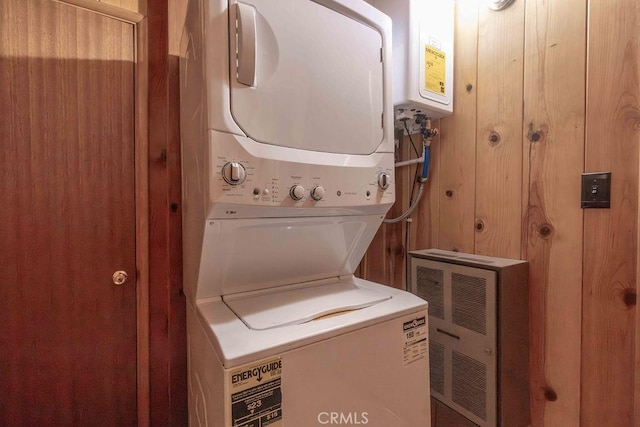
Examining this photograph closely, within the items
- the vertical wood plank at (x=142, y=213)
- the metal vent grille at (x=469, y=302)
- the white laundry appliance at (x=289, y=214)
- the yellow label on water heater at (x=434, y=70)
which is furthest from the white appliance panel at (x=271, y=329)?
the yellow label on water heater at (x=434, y=70)

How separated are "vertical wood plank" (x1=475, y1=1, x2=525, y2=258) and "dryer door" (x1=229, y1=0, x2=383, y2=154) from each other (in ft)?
1.89

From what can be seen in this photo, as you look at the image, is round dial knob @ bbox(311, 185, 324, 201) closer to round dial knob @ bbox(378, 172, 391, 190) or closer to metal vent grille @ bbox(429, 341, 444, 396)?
round dial knob @ bbox(378, 172, 391, 190)

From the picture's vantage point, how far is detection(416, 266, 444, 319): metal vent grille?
1378mm

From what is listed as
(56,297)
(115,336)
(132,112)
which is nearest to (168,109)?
(132,112)

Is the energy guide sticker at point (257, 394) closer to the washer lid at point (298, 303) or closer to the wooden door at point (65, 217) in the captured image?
the washer lid at point (298, 303)

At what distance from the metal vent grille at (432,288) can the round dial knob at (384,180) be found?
1.76 ft

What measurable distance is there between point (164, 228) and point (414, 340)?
1.05 m

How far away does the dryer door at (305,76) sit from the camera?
819 mm

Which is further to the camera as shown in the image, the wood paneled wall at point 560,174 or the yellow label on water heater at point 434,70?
the yellow label on water heater at point 434,70

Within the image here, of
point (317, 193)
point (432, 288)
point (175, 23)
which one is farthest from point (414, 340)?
point (175, 23)

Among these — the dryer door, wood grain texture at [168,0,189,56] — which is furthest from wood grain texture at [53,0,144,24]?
the dryer door

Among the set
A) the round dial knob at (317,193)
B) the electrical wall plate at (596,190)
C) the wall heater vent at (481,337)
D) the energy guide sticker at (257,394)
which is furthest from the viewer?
the wall heater vent at (481,337)

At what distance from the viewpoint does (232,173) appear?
785 millimetres

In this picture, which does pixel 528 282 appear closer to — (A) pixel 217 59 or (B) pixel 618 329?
(B) pixel 618 329
